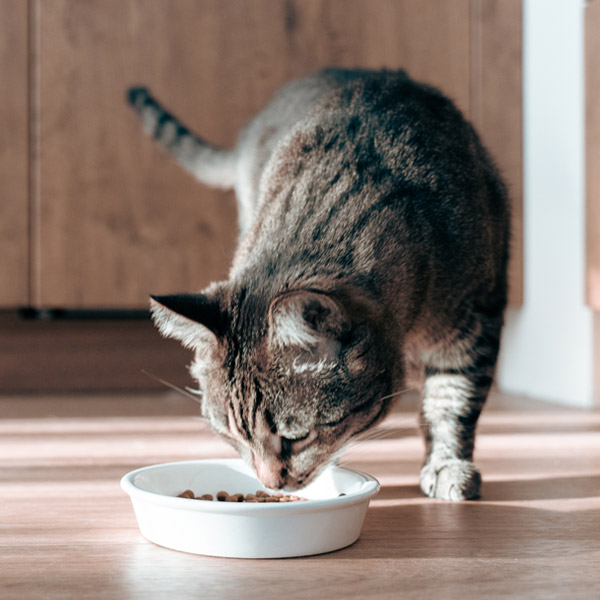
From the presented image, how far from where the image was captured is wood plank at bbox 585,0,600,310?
1.94 m

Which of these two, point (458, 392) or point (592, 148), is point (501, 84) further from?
point (458, 392)

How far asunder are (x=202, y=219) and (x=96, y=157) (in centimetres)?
33

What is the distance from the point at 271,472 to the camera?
97 centimetres

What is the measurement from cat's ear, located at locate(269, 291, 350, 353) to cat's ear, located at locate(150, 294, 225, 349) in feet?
0.23

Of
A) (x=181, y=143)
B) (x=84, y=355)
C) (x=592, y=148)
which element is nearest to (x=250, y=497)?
(x=181, y=143)

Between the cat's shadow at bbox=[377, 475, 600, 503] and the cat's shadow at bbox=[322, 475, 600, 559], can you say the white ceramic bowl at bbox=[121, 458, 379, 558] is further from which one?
the cat's shadow at bbox=[377, 475, 600, 503]

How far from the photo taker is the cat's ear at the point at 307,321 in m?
0.87

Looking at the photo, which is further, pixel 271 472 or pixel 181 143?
pixel 181 143

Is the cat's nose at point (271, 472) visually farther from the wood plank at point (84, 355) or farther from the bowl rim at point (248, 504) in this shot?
the wood plank at point (84, 355)

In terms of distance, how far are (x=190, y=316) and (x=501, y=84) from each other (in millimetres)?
1723

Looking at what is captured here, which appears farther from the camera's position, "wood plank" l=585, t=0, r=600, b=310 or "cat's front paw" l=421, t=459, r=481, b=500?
"wood plank" l=585, t=0, r=600, b=310

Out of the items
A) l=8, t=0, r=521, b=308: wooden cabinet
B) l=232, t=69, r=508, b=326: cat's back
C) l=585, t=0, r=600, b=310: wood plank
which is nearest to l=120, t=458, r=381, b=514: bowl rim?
l=232, t=69, r=508, b=326: cat's back

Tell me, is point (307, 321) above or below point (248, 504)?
above

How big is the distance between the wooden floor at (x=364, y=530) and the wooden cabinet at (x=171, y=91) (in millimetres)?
618
